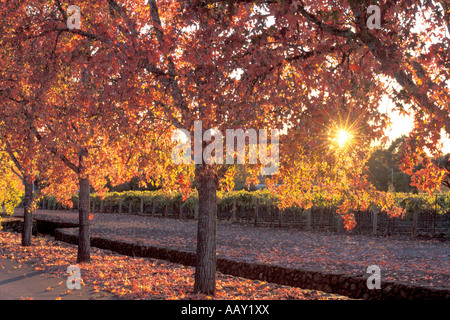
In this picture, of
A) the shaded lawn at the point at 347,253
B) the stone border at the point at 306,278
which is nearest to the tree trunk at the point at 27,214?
the shaded lawn at the point at 347,253

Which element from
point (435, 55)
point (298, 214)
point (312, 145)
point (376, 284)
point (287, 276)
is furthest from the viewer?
point (298, 214)

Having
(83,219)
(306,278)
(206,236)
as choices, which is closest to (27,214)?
(83,219)

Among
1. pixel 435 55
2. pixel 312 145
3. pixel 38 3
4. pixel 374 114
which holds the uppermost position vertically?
pixel 38 3

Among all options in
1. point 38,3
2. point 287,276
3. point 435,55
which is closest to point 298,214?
point 287,276

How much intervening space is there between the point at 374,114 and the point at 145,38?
4.61m

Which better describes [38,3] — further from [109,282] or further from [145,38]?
[109,282]

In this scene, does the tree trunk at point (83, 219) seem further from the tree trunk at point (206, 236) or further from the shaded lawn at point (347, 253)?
the tree trunk at point (206, 236)

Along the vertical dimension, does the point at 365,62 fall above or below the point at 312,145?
above

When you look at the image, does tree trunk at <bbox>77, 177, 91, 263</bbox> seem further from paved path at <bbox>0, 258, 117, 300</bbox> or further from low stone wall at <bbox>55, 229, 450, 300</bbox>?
low stone wall at <bbox>55, 229, 450, 300</bbox>

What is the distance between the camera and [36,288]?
10.2 meters

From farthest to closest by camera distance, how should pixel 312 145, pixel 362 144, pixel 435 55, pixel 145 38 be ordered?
pixel 145 38
pixel 362 144
pixel 312 145
pixel 435 55

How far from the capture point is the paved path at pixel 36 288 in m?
9.25

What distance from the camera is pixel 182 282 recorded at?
11617mm

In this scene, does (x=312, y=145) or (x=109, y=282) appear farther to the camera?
(x=109, y=282)
